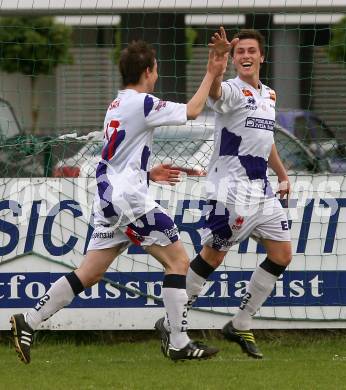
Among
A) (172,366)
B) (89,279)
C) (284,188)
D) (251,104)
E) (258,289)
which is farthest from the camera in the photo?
(284,188)

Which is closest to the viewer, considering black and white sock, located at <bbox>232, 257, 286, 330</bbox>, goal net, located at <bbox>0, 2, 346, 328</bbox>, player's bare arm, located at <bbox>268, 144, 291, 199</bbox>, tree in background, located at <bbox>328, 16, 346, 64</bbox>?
black and white sock, located at <bbox>232, 257, 286, 330</bbox>

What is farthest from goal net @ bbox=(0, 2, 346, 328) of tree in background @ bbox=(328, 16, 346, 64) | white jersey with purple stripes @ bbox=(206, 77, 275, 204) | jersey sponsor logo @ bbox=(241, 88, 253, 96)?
jersey sponsor logo @ bbox=(241, 88, 253, 96)

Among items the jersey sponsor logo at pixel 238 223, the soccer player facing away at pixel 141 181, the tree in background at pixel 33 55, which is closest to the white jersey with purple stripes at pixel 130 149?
the soccer player facing away at pixel 141 181

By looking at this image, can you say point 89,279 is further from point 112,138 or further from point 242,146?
point 242,146

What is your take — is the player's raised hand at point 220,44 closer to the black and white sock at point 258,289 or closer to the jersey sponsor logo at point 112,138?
the jersey sponsor logo at point 112,138

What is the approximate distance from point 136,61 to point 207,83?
450 mm

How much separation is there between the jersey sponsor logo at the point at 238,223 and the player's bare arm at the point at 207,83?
0.95m

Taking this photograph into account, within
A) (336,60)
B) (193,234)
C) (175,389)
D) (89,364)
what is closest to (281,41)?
(336,60)

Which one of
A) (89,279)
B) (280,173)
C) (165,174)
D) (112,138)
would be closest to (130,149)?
(112,138)

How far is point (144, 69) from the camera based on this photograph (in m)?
6.84

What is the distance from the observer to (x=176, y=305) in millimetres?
6992

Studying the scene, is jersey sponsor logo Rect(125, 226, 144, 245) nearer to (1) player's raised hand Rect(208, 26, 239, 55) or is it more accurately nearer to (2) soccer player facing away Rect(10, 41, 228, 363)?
(2) soccer player facing away Rect(10, 41, 228, 363)

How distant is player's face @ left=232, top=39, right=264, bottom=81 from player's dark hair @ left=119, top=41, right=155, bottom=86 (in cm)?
85

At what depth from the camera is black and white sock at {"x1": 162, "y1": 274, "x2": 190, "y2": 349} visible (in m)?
6.95
